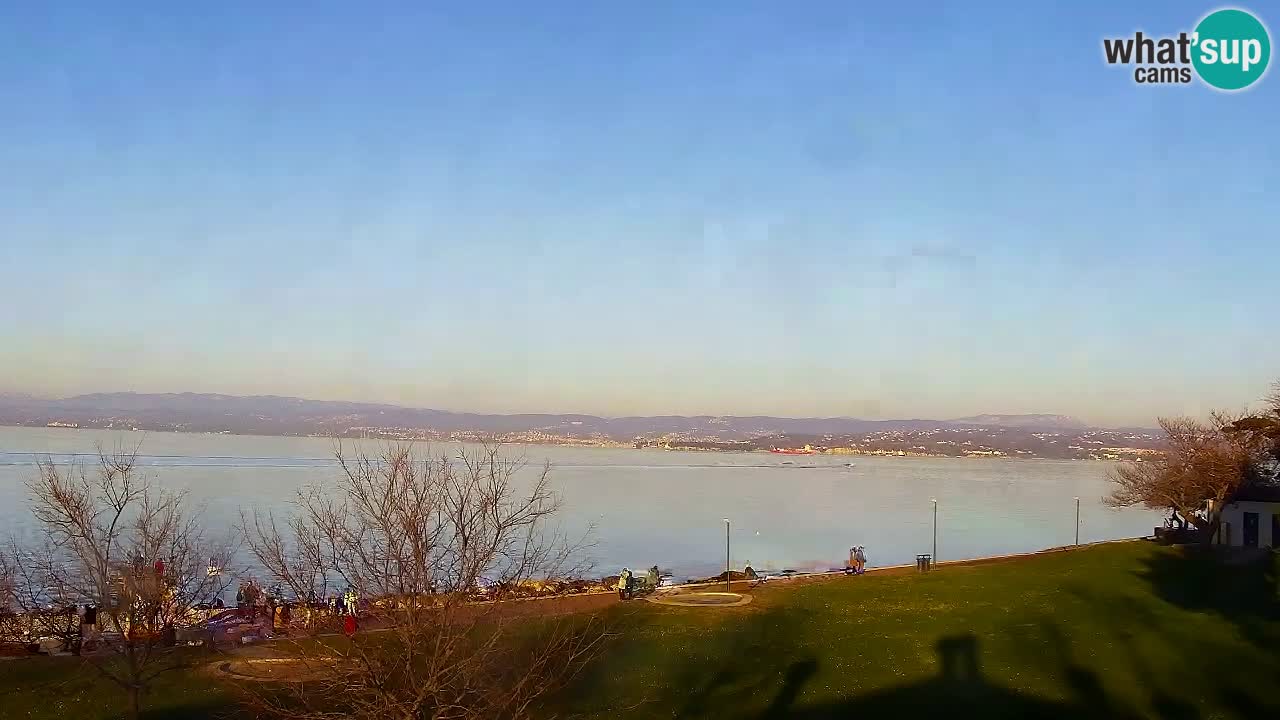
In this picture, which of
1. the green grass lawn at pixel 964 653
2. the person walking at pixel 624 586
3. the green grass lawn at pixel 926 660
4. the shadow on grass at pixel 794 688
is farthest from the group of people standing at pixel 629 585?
the shadow on grass at pixel 794 688

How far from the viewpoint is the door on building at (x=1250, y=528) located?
45.8 m

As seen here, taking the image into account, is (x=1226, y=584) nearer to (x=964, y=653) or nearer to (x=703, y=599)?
(x=964, y=653)

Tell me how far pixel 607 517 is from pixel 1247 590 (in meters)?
66.1

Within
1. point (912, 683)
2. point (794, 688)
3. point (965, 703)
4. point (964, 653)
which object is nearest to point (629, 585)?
point (964, 653)

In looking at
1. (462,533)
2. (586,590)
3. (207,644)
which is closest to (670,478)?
(586,590)

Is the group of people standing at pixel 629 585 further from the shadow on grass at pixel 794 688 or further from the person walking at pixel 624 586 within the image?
the shadow on grass at pixel 794 688

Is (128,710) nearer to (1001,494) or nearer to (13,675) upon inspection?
(13,675)

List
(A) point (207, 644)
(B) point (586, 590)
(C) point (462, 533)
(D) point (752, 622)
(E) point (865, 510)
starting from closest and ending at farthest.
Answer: (C) point (462, 533) → (A) point (207, 644) → (D) point (752, 622) → (B) point (586, 590) → (E) point (865, 510)

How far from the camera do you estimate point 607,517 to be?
95000 mm

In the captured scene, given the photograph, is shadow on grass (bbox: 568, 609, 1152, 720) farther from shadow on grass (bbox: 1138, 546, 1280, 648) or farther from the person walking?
the person walking

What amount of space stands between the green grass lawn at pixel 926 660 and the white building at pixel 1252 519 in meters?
11.5

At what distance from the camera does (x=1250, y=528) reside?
151ft

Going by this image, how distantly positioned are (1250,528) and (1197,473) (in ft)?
10.2

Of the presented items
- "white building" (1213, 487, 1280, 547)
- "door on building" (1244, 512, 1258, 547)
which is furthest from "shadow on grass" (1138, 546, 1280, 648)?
"door on building" (1244, 512, 1258, 547)
